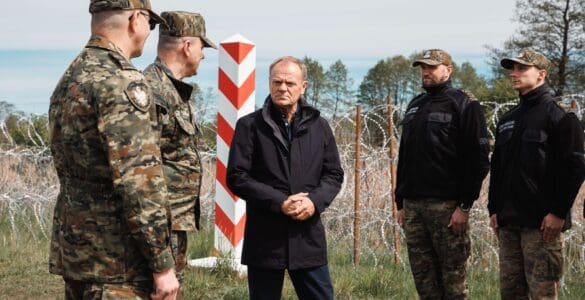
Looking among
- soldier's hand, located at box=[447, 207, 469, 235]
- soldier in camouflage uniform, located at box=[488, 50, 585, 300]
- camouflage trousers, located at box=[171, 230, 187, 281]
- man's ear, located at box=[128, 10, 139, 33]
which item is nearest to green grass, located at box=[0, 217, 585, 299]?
soldier's hand, located at box=[447, 207, 469, 235]

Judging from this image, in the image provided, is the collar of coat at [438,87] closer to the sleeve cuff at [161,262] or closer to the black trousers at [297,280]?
→ the black trousers at [297,280]

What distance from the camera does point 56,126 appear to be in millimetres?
2537

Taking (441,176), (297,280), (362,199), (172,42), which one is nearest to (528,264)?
(441,176)

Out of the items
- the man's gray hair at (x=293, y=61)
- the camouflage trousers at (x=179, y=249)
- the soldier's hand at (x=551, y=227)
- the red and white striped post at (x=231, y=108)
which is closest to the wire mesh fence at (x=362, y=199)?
the red and white striped post at (x=231, y=108)

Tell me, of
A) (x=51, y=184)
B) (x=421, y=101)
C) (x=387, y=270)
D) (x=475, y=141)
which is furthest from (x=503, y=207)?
(x=51, y=184)

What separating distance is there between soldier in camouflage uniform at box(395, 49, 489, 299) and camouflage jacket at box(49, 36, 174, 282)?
7.59ft

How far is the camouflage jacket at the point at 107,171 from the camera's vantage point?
2.37m

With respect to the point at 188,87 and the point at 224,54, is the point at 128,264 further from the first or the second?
the point at 224,54

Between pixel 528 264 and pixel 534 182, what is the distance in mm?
473

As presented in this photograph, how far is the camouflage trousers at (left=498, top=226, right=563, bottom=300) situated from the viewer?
402cm

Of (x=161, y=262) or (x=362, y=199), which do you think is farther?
(x=362, y=199)

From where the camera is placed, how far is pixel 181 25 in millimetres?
3492

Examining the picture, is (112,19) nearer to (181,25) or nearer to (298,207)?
(181,25)

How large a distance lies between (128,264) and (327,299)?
4.83 feet
